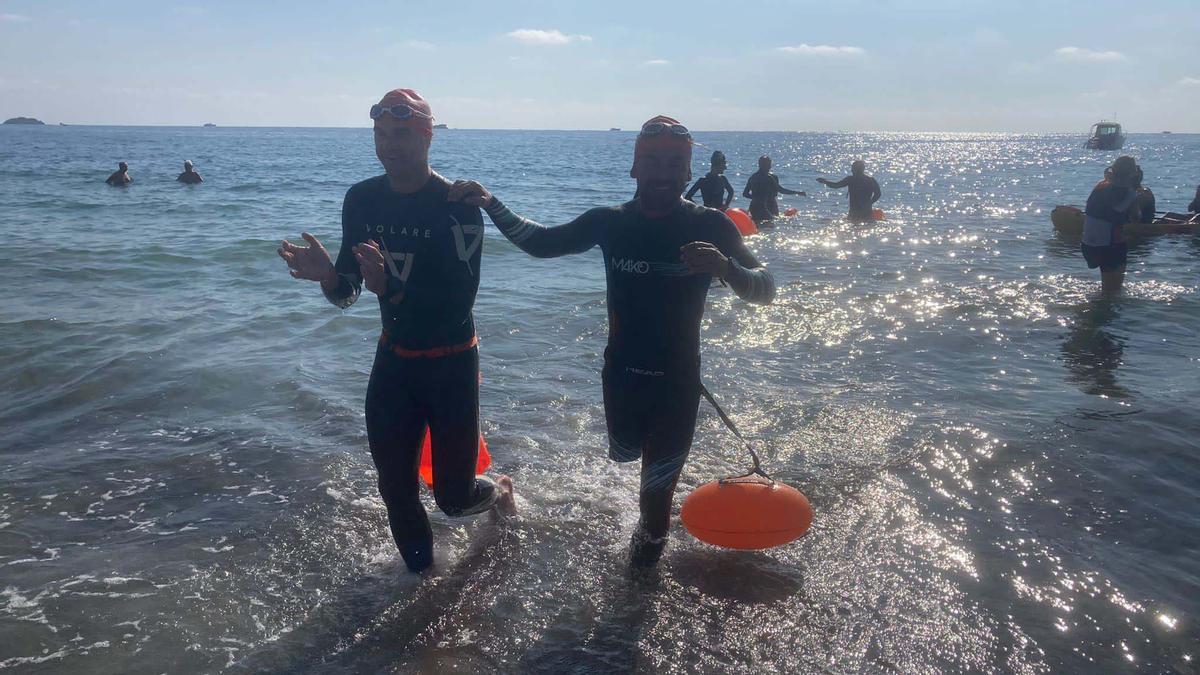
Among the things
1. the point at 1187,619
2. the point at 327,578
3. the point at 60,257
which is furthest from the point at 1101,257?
the point at 60,257

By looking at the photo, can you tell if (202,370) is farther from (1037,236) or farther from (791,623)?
(1037,236)

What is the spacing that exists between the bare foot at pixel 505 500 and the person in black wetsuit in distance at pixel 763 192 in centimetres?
1592

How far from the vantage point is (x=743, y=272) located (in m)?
3.62

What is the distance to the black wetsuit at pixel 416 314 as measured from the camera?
3896 millimetres

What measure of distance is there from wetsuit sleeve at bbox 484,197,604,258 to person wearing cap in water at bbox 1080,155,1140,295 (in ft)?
32.1

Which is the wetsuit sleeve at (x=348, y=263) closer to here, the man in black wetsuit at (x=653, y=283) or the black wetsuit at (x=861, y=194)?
the man in black wetsuit at (x=653, y=283)

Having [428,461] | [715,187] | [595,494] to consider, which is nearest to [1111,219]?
[715,187]

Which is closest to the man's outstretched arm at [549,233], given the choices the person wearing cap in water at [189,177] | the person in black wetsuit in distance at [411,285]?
the person in black wetsuit in distance at [411,285]

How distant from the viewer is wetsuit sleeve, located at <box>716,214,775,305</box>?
361cm


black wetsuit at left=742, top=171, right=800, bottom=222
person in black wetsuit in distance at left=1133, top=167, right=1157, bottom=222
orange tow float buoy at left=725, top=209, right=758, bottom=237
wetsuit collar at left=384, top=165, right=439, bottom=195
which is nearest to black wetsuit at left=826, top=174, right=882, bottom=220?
black wetsuit at left=742, top=171, right=800, bottom=222

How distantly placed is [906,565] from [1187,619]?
1343 mm

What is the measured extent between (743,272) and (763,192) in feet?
59.0

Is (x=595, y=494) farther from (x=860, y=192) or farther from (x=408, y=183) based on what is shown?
(x=860, y=192)

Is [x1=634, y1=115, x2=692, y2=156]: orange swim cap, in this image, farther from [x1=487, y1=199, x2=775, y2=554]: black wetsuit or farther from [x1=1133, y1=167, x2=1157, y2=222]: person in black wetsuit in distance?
[x1=1133, y1=167, x2=1157, y2=222]: person in black wetsuit in distance
